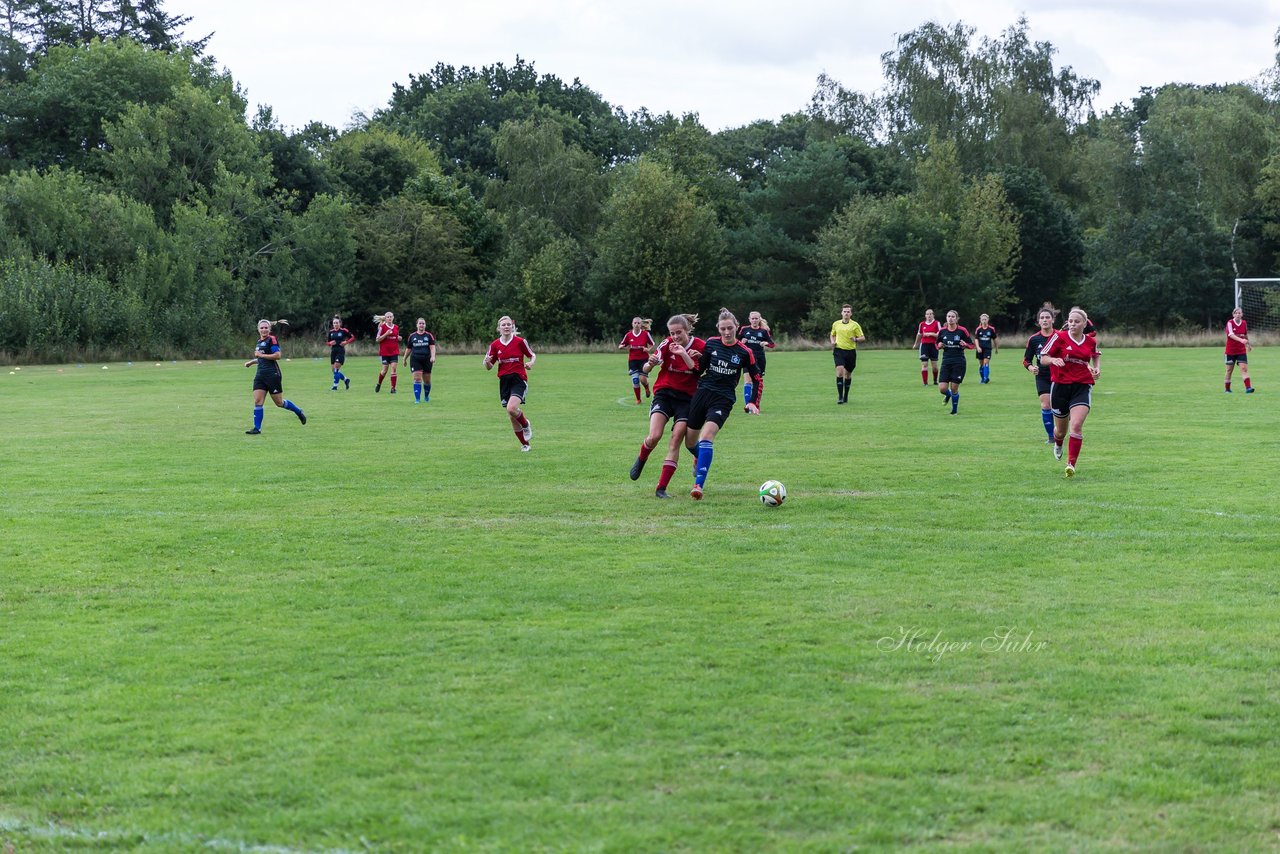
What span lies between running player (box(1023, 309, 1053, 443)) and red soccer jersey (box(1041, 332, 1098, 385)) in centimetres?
239

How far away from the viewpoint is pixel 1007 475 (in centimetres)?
1497

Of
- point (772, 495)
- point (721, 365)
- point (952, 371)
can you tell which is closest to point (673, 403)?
point (721, 365)

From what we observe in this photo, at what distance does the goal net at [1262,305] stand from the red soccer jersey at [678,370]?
51.7m

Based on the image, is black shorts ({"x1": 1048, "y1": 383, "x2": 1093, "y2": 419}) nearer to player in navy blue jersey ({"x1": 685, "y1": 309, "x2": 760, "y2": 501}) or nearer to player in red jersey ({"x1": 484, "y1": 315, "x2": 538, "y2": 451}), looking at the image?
player in navy blue jersey ({"x1": 685, "y1": 309, "x2": 760, "y2": 501})

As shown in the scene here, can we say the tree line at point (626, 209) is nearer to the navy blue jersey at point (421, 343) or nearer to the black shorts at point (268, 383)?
the navy blue jersey at point (421, 343)

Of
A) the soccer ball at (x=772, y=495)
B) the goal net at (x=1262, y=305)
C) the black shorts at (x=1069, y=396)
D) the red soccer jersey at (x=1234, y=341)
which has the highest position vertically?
the goal net at (x=1262, y=305)

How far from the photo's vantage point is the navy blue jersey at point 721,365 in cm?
1334

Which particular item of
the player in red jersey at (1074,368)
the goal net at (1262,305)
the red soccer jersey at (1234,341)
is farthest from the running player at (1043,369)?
the goal net at (1262,305)

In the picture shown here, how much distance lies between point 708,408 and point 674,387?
0.73 metres

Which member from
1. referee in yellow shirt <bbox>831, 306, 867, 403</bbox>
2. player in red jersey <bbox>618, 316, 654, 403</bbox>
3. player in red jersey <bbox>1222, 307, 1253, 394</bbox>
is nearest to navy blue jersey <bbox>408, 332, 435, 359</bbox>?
player in red jersey <bbox>618, 316, 654, 403</bbox>

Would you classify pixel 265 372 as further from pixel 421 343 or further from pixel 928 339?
pixel 928 339

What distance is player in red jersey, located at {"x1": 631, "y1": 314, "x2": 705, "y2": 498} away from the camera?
13.4m

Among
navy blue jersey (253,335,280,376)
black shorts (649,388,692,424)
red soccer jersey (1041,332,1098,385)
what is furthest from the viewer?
navy blue jersey (253,335,280,376)

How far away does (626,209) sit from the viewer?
66.9m
